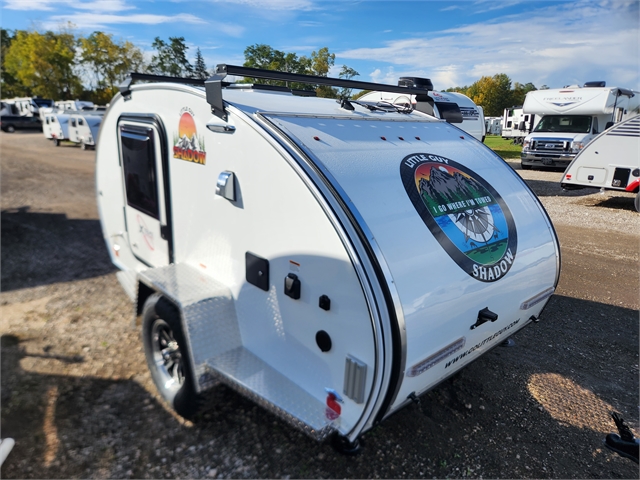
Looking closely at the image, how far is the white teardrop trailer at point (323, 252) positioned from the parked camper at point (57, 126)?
2264 cm

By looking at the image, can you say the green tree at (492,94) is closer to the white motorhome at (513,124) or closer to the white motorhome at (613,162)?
the white motorhome at (513,124)

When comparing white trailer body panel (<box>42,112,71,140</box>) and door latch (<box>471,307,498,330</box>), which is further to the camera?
white trailer body panel (<box>42,112,71,140</box>)

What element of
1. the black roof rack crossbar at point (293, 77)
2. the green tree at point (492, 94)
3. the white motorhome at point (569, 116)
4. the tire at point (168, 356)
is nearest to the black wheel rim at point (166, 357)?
the tire at point (168, 356)

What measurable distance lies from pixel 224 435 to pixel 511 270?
2.51 metres

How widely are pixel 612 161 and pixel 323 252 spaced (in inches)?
467

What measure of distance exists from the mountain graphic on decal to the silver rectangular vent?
1160 mm

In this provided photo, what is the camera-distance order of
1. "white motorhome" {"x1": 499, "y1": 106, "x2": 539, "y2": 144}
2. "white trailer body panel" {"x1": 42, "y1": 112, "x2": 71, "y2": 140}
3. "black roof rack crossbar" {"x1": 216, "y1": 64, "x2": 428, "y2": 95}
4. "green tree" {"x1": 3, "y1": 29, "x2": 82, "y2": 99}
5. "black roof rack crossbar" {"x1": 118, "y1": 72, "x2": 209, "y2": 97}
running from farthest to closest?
1. "green tree" {"x1": 3, "y1": 29, "x2": 82, "y2": 99}
2. "white motorhome" {"x1": 499, "y1": 106, "x2": 539, "y2": 144}
3. "white trailer body panel" {"x1": 42, "y1": 112, "x2": 71, "y2": 140}
4. "black roof rack crossbar" {"x1": 118, "y1": 72, "x2": 209, "y2": 97}
5. "black roof rack crossbar" {"x1": 216, "y1": 64, "x2": 428, "y2": 95}

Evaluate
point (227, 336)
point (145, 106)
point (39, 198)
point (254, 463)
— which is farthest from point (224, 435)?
point (39, 198)

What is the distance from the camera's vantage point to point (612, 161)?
11.6m

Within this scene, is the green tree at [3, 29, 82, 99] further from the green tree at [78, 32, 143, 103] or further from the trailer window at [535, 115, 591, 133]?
the trailer window at [535, 115, 591, 133]

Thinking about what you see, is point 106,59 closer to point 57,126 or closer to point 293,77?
point 57,126

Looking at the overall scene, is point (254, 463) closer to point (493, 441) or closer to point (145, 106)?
point (493, 441)

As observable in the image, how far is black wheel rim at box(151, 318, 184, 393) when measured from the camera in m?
3.68

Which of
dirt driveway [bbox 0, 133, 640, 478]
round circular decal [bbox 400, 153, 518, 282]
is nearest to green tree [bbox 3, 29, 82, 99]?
dirt driveway [bbox 0, 133, 640, 478]
